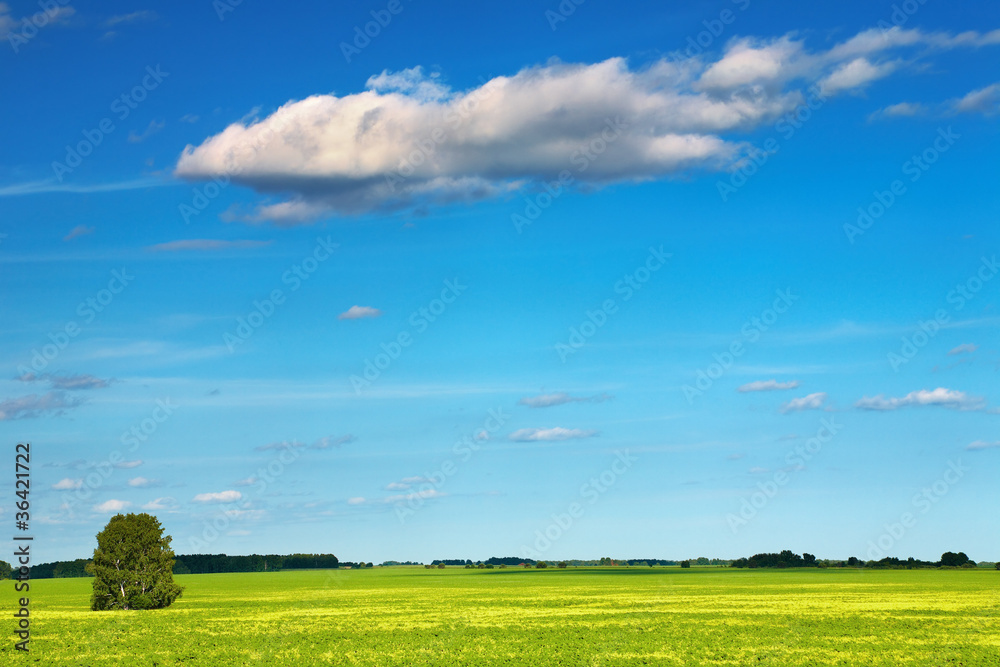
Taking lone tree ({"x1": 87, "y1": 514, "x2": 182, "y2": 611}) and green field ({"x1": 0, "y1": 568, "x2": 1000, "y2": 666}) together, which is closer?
green field ({"x1": 0, "y1": 568, "x2": 1000, "y2": 666})

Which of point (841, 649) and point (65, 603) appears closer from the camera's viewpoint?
point (841, 649)

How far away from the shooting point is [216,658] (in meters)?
37.7

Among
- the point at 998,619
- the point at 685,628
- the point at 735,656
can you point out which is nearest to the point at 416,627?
the point at 685,628

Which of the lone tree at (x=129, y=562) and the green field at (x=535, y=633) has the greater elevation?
the lone tree at (x=129, y=562)

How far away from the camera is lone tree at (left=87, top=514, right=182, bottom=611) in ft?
211

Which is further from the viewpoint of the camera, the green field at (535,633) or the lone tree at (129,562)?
the lone tree at (129,562)

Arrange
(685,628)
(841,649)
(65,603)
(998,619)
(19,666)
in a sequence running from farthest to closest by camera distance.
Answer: (65,603)
(998,619)
(685,628)
(841,649)
(19,666)

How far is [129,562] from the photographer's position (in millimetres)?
65000

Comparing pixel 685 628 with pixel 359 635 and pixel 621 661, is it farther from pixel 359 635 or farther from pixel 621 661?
pixel 359 635

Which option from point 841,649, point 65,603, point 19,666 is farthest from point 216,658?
point 65,603

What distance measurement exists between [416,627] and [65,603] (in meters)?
45.2

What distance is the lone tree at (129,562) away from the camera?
64.4 meters

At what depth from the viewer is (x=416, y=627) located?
50156mm

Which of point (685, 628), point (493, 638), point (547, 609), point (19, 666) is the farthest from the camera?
point (547, 609)
